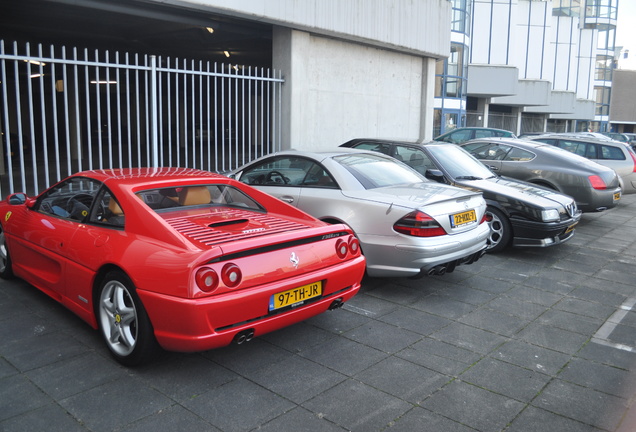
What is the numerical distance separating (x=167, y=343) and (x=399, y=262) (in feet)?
8.26

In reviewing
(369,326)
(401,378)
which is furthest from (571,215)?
(401,378)

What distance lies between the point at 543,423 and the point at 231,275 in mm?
2104

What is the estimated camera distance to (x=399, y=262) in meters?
5.21

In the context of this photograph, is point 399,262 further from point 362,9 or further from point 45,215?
point 362,9

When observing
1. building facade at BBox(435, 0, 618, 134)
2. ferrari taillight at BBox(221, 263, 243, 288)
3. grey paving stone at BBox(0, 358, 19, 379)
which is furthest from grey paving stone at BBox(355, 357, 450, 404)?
building facade at BBox(435, 0, 618, 134)

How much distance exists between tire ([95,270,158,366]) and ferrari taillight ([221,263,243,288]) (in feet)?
1.95

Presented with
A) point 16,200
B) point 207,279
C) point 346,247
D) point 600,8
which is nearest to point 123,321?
point 207,279

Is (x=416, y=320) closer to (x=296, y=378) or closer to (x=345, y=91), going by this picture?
(x=296, y=378)

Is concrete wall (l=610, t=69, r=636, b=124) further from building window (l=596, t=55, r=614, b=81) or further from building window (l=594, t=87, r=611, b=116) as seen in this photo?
building window (l=596, t=55, r=614, b=81)

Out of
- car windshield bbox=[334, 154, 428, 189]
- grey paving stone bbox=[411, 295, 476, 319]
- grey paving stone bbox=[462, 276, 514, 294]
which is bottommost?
grey paving stone bbox=[462, 276, 514, 294]

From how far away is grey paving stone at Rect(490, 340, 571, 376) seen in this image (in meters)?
3.96

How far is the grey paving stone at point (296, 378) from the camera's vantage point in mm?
3474

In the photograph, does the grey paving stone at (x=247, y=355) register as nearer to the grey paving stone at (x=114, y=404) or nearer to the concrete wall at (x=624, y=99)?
the grey paving stone at (x=114, y=404)

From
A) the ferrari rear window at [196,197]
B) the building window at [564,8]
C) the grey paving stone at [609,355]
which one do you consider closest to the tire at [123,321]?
the ferrari rear window at [196,197]
